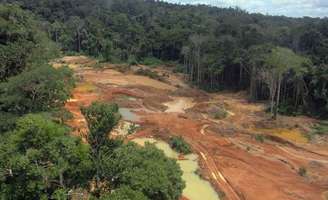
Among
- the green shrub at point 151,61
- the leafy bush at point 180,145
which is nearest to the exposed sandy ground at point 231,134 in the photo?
the leafy bush at point 180,145

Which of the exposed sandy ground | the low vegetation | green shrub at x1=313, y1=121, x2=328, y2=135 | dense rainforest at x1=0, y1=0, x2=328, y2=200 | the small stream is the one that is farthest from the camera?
the low vegetation

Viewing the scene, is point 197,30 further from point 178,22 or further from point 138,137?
point 138,137

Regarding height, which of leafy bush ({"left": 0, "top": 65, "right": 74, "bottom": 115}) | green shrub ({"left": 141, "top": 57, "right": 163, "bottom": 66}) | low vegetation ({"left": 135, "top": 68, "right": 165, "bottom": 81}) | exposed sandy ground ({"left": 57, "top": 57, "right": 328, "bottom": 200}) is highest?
leafy bush ({"left": 0, "top": 65, "right": 74, "bottom": 115})

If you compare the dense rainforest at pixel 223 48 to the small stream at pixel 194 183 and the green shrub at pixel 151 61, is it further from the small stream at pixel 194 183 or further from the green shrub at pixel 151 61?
the small stream at pixel 194 183

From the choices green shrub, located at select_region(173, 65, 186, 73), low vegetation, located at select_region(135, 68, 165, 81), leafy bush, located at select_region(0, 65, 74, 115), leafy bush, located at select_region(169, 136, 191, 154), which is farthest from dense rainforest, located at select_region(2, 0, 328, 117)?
leafy bush, located at select_region(0, 65, 74, 115)

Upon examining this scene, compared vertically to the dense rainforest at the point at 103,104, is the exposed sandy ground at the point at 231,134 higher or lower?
lower

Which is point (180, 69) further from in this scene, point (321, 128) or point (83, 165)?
point (83, 165)

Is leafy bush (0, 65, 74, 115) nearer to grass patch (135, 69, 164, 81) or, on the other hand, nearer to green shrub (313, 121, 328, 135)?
green shrub (313, 121, 328, 135)

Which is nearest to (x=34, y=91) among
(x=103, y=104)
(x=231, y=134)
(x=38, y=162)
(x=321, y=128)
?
(x=103, y=104)
